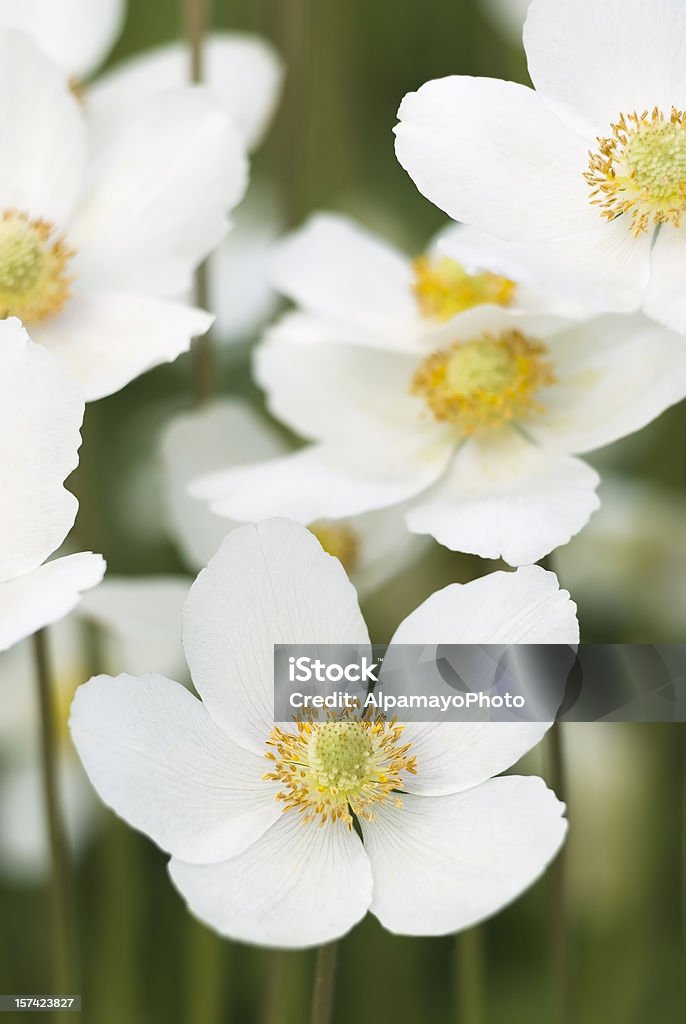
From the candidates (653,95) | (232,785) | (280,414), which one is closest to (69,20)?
(280,414)

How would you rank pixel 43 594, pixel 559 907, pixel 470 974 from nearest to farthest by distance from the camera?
pixel 43 594, pixel 559 907, pixel 470 974

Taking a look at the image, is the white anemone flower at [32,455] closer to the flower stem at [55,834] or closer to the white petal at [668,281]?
the flower stem at [55,834]

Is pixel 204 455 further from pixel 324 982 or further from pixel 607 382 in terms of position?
pixel 324 982

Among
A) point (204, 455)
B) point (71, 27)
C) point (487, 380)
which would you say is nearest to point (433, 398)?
point (487, 380)

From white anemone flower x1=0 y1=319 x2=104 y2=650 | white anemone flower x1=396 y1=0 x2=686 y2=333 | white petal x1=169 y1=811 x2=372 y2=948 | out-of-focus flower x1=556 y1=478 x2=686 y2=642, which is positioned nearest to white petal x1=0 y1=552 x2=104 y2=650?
white anemone flower x1=0 y1=319 x2=104 y2=650

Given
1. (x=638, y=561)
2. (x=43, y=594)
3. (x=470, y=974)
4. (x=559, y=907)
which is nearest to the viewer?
(x=43, y=594)

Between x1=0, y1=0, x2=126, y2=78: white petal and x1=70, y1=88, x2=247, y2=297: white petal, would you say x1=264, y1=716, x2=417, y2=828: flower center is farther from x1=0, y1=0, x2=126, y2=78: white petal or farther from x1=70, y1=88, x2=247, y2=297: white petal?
x1=0, y1=0, x2=126, y2=78: white petal
